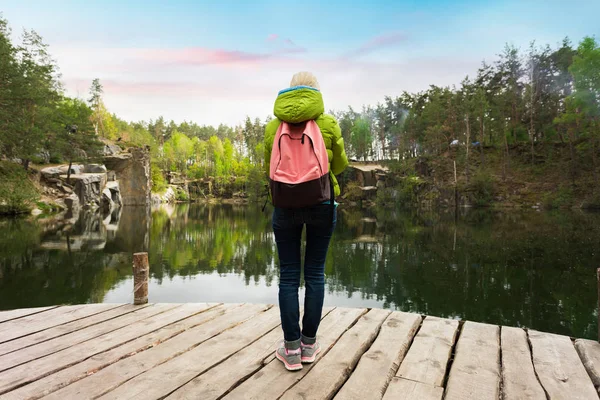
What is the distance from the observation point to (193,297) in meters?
8.98

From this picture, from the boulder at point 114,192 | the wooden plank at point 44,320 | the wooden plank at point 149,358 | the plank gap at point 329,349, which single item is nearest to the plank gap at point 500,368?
the plank gap at point 329,349

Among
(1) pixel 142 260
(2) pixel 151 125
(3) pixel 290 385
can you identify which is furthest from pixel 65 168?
(2) pixel 151 125

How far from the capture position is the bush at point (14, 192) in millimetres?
24111

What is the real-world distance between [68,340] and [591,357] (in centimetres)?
390

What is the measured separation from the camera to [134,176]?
49.2 m

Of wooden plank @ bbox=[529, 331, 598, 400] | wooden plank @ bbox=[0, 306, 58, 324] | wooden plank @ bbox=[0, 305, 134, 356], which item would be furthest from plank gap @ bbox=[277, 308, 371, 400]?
wooden plank @ bbox=[0, 306, 58, 324]

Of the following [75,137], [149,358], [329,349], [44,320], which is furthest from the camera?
[75,137]

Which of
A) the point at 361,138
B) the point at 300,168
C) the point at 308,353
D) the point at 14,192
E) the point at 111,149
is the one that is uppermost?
the point at 361,138

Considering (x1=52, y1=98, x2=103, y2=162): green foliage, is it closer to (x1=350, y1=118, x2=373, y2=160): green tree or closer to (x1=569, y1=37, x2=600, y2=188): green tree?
(x1=350, y1=118, x2=373, y2=160): green tree

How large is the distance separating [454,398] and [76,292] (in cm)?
921

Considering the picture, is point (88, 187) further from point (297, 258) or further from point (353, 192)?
point (297, 258)

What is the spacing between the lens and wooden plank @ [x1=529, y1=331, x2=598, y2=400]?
2152mm

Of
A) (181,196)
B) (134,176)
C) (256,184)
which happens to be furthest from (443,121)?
(181,196)

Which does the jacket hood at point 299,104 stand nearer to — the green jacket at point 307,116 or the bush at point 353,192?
the green jacket at point 307,116
